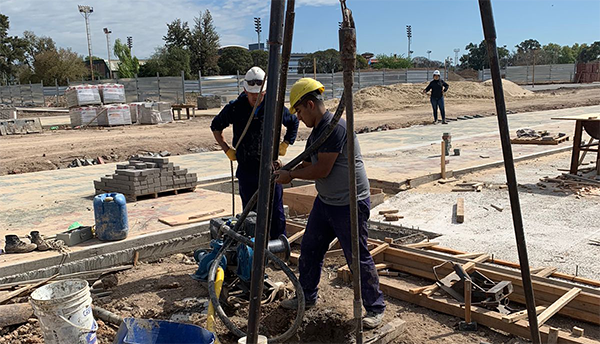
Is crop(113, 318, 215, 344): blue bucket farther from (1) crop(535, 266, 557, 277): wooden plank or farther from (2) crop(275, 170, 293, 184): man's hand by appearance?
(1) crop(535, 266, 557, 277): wooden plank

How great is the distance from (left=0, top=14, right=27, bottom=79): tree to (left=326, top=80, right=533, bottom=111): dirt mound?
43343 mm

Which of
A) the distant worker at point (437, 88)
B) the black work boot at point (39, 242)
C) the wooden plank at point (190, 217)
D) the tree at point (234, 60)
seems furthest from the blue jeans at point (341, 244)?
the tree at point (234, 60)

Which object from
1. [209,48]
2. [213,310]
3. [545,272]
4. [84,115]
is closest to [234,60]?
[209,48]

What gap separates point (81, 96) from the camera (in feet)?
74.8

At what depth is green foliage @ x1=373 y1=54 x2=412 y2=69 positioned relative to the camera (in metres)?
68.7

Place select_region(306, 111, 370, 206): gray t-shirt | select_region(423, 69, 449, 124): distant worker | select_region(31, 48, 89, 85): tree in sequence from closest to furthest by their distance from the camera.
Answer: select_region(306, 111, 370, 206): gray t-shirt → select_region(423, 69, 449, 124): distant worker → select_region(31, 48, 89, 85): tree

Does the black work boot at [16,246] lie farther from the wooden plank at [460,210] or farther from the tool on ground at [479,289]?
the wooden plank at [460,210]

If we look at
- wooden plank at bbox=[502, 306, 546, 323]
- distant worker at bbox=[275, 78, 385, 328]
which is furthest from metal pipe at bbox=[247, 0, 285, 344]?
wooden plank at bbox=[502, 306, 546, 323]

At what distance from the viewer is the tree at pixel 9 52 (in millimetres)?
57062

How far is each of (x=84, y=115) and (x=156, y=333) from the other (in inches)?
849

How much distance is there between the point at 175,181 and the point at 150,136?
35.0 feet

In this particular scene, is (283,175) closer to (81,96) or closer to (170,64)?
(81,96)

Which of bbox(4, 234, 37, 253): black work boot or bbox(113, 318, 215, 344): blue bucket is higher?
bbox(113, 318, 215, 344): blue bucket

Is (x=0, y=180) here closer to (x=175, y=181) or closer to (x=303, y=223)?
(x=175, y=181)
